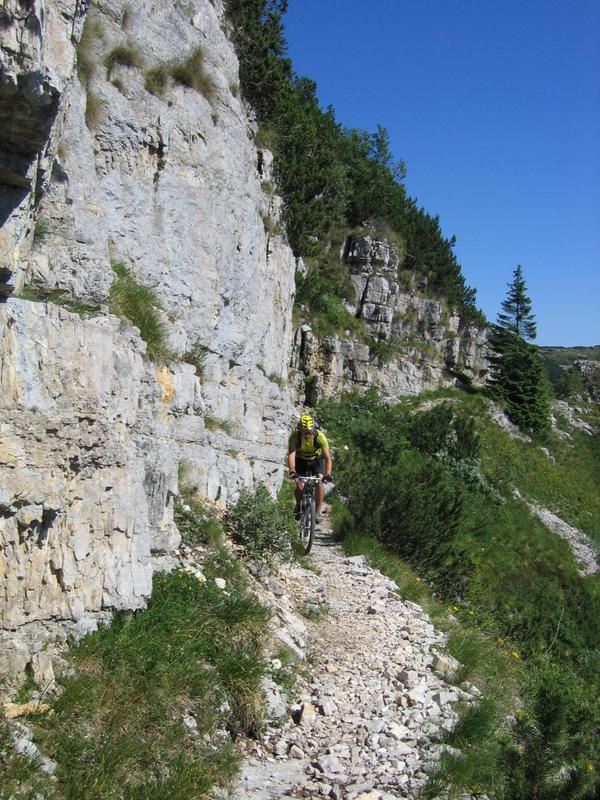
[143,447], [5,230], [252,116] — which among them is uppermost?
[252,116]

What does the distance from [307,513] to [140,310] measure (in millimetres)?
3819

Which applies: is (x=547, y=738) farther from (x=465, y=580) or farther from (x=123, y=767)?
(x=465, y=580)

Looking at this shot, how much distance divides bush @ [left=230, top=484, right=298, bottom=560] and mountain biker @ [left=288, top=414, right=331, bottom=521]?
3.48 feet

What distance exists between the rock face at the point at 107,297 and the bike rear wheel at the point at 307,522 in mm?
894

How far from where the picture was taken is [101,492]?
14.9 feet

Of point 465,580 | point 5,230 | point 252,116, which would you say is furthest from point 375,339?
point 5,230

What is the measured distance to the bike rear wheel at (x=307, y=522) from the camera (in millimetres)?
8859

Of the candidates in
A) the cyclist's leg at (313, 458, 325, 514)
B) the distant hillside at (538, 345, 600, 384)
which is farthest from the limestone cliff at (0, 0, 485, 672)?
the distant hillside at (538, 345, 600, 384)

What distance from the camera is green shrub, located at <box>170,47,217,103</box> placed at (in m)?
9.54

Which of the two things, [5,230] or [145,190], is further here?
[145,190]

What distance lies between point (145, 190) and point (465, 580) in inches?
357

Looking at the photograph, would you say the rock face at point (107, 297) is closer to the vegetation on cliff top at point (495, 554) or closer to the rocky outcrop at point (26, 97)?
the rocky outcrop at point (26, 97)

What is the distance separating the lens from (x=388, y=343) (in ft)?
106

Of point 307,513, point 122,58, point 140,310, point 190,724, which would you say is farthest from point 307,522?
point 122,58
